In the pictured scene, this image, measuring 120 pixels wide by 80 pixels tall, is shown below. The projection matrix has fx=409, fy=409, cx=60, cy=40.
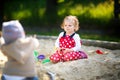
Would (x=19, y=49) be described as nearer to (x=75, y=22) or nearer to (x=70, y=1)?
(x=75, y=22)

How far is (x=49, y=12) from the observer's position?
42.5 feet

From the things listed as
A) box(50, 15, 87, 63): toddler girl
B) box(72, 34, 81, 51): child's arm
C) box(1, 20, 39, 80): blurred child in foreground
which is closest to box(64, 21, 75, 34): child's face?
box(50, 15, 87, 63): toddler girl

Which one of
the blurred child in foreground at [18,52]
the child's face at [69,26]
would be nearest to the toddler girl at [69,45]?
the child's face at [69,26]

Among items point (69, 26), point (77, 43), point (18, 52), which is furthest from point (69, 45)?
point (18, 52)

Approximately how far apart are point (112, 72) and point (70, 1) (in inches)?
280

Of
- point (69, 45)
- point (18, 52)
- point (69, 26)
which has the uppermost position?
Result: point (18, 52)

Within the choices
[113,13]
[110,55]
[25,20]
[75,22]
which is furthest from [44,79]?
[25,20]

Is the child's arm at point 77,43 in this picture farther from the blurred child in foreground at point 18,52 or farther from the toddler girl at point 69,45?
the blurred child in foreground at point 18,52

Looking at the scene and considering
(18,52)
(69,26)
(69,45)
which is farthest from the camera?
(69,45)

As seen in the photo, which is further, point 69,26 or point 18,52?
point 69,26

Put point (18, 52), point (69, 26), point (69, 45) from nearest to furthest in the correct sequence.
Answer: point (18, 52) < point (69, 26) < point (69, 45)

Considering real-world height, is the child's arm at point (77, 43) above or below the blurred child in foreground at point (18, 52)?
below

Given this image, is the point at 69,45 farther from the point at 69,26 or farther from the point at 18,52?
the point at 18,52

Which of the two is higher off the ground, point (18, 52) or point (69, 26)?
point (18, 52)
